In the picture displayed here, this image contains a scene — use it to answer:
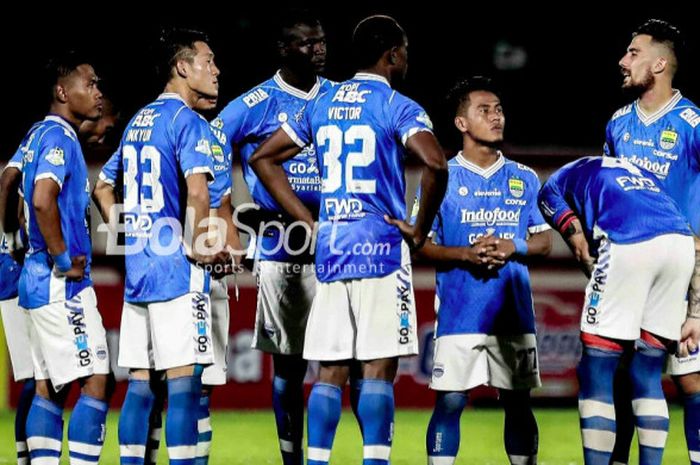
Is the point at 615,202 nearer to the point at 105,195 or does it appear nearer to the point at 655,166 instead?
the point at 655,166

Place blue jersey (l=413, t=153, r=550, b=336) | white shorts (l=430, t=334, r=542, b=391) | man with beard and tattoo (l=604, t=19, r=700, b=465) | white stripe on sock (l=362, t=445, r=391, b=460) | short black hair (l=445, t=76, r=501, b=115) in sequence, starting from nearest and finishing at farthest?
1. white stripe on sock (l=362, t=445, r=391, b=460)
2. man with beard and tattoo (l=604, t=19, r=700, b=465)
3. white shorts (l=430, t=334, r=542, b=391)
4. blue jersey (l=413, t=153, r=550, b=336)
5. short black hair (l=445, t=76, r=501, b=115)

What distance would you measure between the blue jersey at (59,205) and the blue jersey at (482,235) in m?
1.86

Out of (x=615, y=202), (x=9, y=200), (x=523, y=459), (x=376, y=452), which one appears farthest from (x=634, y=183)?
(x=9, y=200)

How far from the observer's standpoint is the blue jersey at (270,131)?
276 inches

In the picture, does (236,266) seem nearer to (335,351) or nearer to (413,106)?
(335,351)

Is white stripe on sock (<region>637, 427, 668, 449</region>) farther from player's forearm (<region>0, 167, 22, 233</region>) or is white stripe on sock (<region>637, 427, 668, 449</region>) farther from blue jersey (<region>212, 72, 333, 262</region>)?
player's forearm (<region>0, 167, 22, 233</region>)

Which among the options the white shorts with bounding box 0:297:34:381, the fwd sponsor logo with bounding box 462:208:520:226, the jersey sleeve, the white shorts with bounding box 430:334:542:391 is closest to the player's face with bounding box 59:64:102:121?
the white shorts with bounding box 0:297:34:381

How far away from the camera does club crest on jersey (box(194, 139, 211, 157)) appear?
5926mm

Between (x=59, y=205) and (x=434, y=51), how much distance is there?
7.98 meters

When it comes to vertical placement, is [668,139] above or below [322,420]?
above

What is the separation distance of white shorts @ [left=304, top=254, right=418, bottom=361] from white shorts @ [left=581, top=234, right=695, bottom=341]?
2.84 ft

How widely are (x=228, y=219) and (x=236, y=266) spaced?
0.39 meters

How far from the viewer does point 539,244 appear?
662cm

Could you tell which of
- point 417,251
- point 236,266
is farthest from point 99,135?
point 417,251
